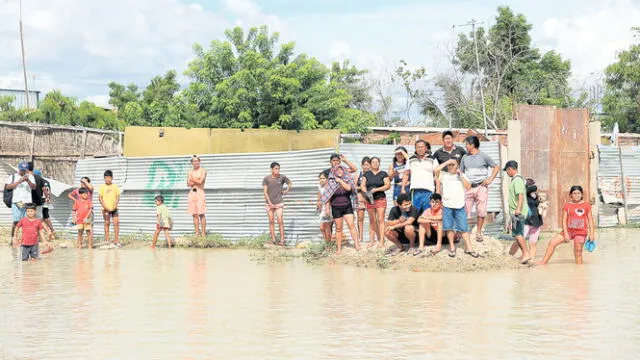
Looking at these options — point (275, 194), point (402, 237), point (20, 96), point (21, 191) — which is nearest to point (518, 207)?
point (402, 237)

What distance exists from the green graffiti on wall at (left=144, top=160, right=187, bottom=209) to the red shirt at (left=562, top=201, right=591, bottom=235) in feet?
24.4

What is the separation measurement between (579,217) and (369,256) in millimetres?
2925

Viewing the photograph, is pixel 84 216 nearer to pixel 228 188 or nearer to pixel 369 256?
pixel 228 188

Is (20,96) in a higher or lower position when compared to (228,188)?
higher

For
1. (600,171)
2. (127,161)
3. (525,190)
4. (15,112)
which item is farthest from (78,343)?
(15,112)

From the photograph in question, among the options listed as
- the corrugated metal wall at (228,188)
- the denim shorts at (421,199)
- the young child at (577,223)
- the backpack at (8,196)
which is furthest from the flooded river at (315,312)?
the backpack at (8,196)

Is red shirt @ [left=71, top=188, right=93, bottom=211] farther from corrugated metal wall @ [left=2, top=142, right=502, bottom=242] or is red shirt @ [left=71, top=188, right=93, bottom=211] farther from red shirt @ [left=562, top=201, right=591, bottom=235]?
red shirt @ [left=562, top=201, right=591, bottom=235]

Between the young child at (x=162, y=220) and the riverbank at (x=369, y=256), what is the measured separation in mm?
282

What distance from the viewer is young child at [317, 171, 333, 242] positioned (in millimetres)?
12859

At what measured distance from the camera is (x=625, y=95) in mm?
36031

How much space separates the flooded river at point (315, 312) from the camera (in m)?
6.62

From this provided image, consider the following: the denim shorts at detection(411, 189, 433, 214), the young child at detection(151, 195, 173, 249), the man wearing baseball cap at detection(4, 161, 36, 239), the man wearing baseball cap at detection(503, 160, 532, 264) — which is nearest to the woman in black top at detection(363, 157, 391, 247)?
the denim shorts at detection(411, 189, 433, 214)

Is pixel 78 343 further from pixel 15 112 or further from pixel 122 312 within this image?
pixel 15 112

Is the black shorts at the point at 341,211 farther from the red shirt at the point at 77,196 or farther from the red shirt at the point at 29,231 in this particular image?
the red shirt at the point at 77,196
